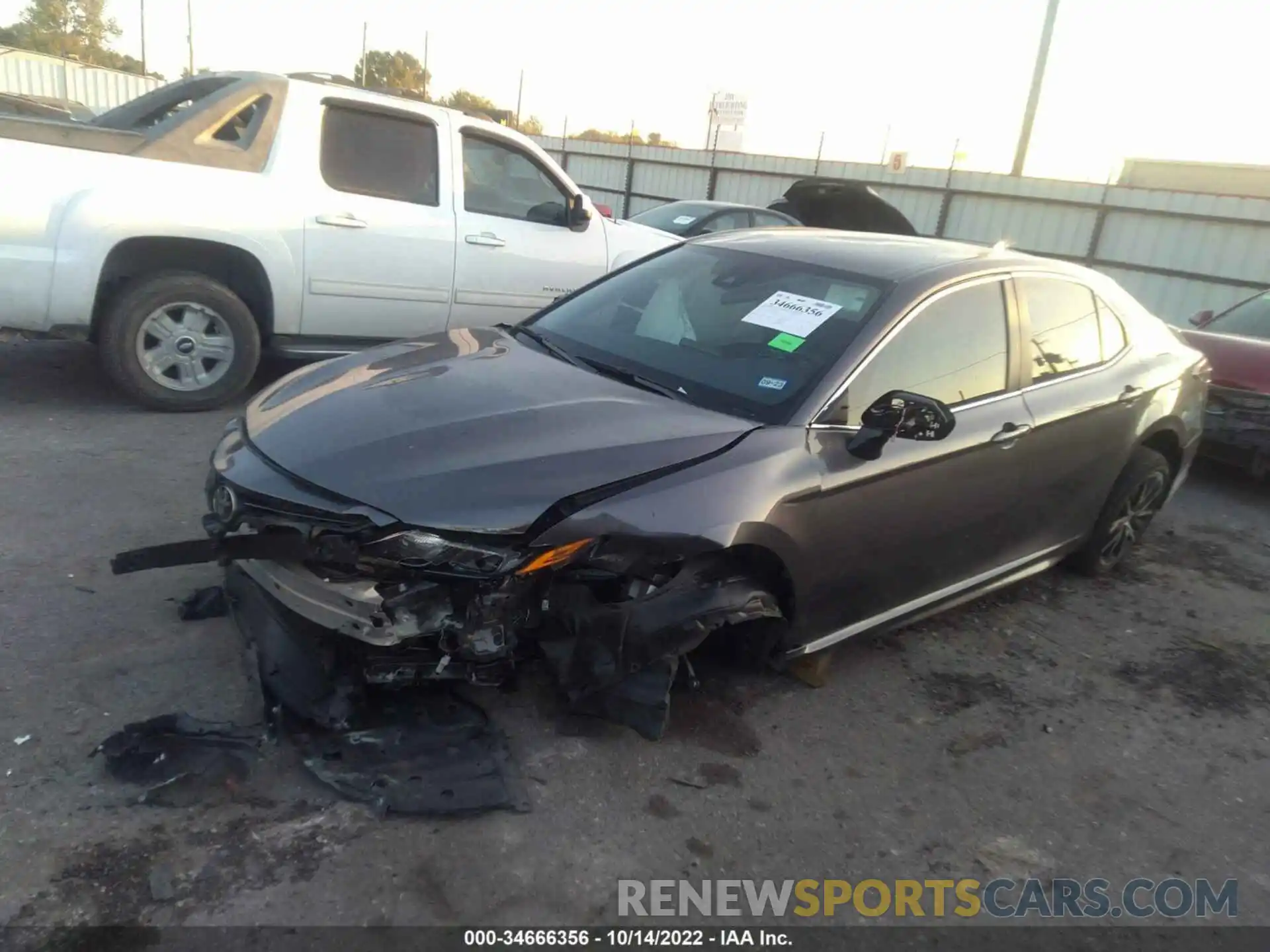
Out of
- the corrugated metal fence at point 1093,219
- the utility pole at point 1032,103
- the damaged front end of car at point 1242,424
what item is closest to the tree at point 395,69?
the corrugated metal fence at point 1093,219

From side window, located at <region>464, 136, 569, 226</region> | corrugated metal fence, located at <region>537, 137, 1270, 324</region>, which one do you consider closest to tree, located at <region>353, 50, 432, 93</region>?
corrugated metal fence, located at <region>537, 137, 1270, 324</region>

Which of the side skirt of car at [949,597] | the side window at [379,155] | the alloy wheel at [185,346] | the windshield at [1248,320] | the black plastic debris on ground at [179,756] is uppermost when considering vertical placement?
the side window at [379,155]

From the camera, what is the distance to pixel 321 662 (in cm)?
283

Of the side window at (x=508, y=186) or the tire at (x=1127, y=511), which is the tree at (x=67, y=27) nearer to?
the side window at (x=508, y=186)

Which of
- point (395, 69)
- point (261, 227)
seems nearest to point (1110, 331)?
point (261, 227)

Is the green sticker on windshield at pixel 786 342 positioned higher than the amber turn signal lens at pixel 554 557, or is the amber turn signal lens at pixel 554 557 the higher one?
the green sticker on windshield at pixel 786 342

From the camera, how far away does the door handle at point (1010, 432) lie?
370 cm

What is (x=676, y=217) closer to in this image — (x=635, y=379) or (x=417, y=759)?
(x=635, y=379)

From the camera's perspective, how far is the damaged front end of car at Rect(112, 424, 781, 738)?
2.68 m

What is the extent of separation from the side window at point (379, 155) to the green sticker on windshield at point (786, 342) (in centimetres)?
343

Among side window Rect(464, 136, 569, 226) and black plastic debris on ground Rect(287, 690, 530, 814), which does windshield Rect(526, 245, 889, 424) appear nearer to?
black plastic debris on ground Rect(287, 690, 530, 814)

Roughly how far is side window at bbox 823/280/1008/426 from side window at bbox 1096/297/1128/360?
2.91 feet

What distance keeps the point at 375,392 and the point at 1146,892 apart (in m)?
2.87
